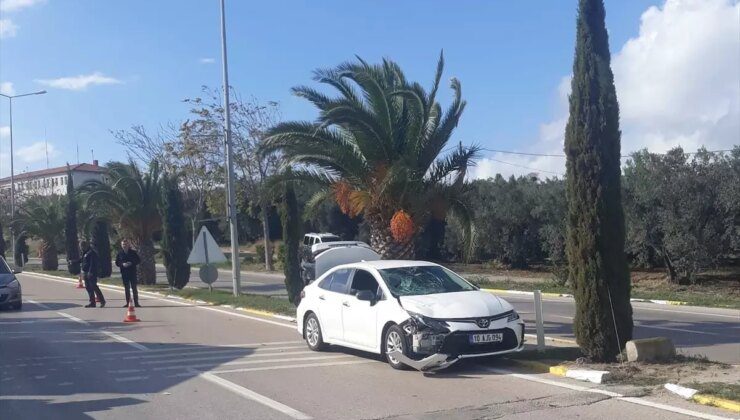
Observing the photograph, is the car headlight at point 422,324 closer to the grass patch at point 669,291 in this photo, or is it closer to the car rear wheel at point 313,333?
the car rear wheel at point 313,333

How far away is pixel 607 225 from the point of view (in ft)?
35.5

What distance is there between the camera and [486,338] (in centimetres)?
1038

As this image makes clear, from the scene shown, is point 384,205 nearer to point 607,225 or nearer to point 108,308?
point 607,225

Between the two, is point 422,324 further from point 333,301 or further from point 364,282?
point 333,301

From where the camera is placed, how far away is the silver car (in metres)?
21.4

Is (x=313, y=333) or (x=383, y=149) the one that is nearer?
(x=313, y=333)

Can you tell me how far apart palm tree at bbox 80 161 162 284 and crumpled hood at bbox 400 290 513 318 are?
24269 mm

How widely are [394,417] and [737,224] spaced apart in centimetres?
2316

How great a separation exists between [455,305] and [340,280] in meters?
2.63

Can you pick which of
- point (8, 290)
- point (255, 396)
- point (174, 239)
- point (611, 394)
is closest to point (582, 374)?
point (611, 394)

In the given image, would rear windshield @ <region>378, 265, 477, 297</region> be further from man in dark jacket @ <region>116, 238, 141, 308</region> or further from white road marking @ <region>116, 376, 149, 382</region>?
man in dark jacket @ <region>116, 238, 141, 308</region>

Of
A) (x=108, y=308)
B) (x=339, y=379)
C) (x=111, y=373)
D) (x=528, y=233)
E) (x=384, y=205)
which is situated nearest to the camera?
(x=339, y=379)

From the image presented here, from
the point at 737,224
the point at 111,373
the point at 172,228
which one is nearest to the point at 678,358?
the point at 111,373

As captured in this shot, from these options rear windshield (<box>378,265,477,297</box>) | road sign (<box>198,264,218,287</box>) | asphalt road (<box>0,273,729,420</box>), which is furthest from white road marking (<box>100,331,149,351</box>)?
road sign (<box>198,264,218,287</box>)
